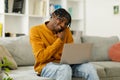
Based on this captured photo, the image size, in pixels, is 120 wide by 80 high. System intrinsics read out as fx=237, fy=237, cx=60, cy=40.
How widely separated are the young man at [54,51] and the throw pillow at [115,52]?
117 cm

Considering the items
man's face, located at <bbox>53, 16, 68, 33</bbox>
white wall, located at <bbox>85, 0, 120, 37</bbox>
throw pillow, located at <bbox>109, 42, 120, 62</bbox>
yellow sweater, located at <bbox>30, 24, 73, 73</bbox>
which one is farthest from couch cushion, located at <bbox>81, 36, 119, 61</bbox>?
man's face, located at <bbox>53, 16, 68, 33</bbox>

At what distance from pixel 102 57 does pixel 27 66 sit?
3.92 ft

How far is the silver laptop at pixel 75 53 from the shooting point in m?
2.18

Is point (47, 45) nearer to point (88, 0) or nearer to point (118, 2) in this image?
point (118, 2)

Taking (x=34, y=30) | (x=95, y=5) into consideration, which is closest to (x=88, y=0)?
(x=95, y=5)

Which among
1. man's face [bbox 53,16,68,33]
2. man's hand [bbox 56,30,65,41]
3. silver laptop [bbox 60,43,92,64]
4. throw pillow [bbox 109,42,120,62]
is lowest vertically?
throw pillow [bbox 109,42,120,62]

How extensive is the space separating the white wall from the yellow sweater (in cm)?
194

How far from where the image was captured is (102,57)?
3566mm

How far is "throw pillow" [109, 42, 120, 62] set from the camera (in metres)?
3.43

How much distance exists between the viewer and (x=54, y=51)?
91.4 inches

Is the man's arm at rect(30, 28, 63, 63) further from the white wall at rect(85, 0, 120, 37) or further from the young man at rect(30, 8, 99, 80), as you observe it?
the white wall at rect(85, 0, 120, 37)

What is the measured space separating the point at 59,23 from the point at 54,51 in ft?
1.00

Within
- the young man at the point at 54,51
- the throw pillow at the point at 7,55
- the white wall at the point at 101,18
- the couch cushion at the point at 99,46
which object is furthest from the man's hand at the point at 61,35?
the white wall at the point at 101,18

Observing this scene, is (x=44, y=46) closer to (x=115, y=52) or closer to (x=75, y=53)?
(x=75, y=53)
